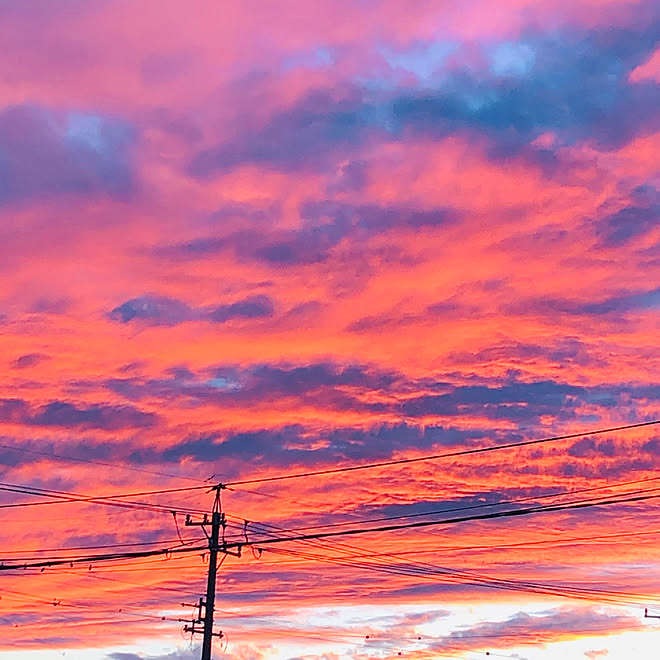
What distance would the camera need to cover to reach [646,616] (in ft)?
191

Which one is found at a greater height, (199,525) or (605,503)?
(199,525)

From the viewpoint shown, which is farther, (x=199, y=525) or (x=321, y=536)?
(x=199, y=525)

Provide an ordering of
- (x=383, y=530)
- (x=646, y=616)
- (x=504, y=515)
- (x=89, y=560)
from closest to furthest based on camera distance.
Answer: (x=504, y=515)
(x=383, y=530)
(x=89, y=560)
(x=646, y=616)

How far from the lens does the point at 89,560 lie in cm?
4812

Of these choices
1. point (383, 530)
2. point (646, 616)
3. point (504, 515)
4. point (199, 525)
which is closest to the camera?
point (504, 515)

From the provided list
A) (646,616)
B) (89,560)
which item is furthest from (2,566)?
(646,616)

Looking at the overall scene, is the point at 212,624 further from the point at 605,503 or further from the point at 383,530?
the point at 605,503

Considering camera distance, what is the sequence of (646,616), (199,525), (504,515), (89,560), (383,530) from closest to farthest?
(504,515) < (383,530) < (89,560) < (646,616) < (199,525)

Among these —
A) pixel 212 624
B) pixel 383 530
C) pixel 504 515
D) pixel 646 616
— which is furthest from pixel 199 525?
pixel 504 515

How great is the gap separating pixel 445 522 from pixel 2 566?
20.1m

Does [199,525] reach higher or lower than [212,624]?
higher

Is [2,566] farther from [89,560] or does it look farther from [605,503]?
[605,503]

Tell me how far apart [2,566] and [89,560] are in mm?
4364

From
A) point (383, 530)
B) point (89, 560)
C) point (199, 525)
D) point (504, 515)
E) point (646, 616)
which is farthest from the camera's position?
point (199, 525)
